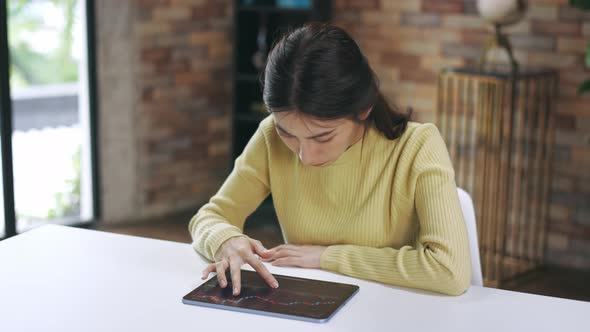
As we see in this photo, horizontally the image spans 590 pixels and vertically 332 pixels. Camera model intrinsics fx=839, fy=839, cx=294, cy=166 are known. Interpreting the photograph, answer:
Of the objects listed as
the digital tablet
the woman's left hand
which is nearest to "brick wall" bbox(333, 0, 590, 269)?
the woman's left hand

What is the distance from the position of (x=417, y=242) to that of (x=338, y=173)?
9.0 inches

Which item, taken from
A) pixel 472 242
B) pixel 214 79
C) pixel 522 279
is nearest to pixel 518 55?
pixel 522 279

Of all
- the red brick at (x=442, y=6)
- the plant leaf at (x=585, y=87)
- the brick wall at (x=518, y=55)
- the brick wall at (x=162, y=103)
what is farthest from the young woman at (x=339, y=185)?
the brick wall at (x=162, y=103)

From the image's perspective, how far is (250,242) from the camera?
1735 millimetres

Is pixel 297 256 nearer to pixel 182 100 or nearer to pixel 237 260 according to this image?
pixel 237 260

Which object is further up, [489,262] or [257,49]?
[257,49]

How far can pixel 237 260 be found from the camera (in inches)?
64.9

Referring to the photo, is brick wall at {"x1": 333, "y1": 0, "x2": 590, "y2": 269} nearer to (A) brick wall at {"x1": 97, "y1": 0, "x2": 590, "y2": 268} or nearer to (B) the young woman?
(A) brick wall at {"x1": 97, "y1": 0, "x2": 590, "y2": 268}

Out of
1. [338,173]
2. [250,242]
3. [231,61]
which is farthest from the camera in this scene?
[231,61]

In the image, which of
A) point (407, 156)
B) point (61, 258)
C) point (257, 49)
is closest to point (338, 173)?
point (407, 156)

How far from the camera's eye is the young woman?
1611 mm

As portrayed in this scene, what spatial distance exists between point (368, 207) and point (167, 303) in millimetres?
526

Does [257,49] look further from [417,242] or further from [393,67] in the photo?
[417,242]

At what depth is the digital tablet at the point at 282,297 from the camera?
1457 millimetres
